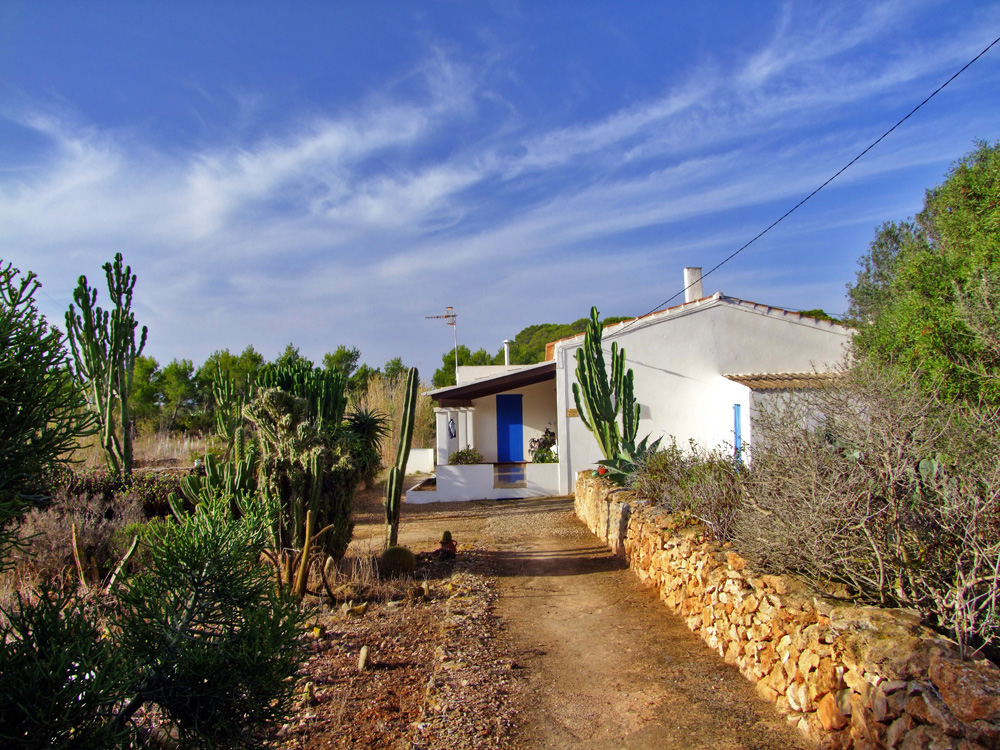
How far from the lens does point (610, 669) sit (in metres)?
5.12

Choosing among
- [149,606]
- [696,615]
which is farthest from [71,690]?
[696,615]

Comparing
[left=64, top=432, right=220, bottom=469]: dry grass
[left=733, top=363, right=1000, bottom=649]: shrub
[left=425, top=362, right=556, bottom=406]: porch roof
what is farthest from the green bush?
Result: [left=64, top=432, right=220, bottom=469]: dry grass

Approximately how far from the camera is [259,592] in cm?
289

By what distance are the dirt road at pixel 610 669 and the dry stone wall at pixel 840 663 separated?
21 cm

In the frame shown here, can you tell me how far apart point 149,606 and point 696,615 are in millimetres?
4638

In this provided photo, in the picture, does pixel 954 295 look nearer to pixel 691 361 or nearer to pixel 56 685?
pixel 691 361

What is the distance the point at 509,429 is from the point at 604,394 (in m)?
7.49

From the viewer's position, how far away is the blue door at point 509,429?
19891 mm

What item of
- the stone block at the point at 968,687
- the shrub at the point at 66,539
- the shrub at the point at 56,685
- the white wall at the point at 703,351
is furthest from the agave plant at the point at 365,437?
the white wall at the point at 703,351

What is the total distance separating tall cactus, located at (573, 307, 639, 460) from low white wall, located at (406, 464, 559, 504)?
3017mm

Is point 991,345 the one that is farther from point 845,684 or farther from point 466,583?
point 466,583

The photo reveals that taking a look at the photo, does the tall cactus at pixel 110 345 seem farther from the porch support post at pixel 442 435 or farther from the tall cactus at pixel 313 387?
the porch support post at pixel 442 435

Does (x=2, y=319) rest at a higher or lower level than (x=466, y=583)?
higher

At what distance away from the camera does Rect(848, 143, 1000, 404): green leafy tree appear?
24.3 feet
